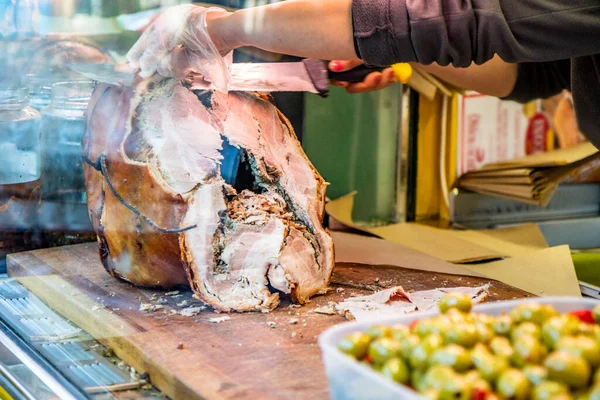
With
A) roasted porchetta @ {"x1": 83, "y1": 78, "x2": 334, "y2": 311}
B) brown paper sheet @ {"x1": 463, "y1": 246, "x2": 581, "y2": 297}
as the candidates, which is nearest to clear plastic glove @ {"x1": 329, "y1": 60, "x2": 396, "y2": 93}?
roasted porchetta @ {"x1": 83, "y1": 78, "x2": 334, "y2": 311}

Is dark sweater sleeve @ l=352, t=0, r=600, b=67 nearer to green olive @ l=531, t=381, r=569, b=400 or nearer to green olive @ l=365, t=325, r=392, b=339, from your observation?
green olive @ l=365, t=325, r=392, b=339

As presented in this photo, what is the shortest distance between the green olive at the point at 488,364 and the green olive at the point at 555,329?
0.22 feet

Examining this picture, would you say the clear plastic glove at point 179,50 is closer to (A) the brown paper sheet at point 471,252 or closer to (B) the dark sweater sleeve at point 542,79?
(A) the brown paper sheet at point 471,252

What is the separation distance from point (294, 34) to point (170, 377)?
71 centimetres

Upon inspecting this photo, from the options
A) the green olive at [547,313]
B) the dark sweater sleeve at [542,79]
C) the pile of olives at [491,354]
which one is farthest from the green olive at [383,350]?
the dark sweater sleeve at [542,79]

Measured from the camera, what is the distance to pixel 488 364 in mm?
876

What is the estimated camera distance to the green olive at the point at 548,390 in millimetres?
824

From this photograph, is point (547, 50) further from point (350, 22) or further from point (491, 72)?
point (491, 72)

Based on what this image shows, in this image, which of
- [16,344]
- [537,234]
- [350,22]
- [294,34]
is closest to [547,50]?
[350,22]

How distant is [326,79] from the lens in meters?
1.89

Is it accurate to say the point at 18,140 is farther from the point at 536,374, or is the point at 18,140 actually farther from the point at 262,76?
the point at 536,374

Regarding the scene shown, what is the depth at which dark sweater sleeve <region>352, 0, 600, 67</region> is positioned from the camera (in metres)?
1.39

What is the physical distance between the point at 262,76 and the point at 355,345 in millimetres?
987

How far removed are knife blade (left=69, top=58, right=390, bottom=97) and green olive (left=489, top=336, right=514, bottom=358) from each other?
1000mm
